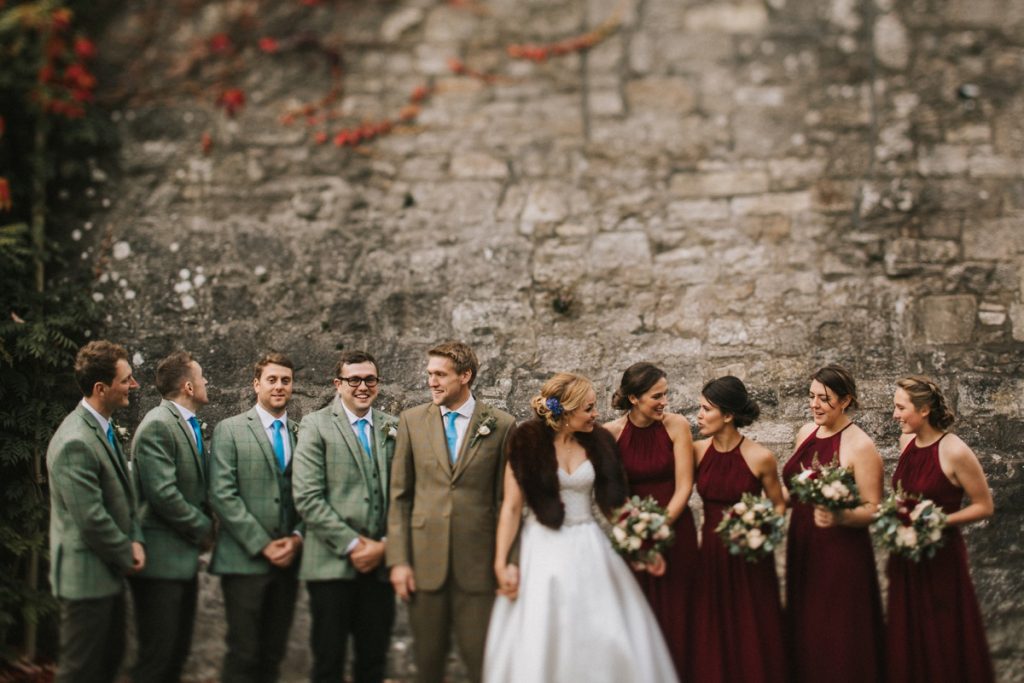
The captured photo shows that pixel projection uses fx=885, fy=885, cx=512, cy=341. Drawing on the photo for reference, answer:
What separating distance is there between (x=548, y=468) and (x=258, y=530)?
4.90 ft

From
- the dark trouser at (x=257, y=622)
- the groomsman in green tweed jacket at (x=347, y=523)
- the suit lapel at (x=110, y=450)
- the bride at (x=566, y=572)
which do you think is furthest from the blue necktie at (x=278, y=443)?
the bride at (x=566, y=572)

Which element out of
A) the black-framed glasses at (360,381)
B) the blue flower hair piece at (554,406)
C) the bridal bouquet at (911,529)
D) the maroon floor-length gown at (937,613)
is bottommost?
the maroon floor-length gown at (937,613)

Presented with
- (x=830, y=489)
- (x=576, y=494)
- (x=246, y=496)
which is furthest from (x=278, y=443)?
(x=830, y=489)

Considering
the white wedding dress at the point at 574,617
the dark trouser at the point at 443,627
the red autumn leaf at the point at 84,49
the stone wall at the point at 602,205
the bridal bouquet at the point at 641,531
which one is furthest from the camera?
the red autumn leaf at the point at 84,49

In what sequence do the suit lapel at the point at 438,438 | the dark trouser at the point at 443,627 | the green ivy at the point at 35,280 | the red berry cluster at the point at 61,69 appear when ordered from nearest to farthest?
the dark trouser at the point at 443,627
the suit lapel at the point at 438,438
the green ivy at the point at 35,280
the red berry cluster at the point at 61,69

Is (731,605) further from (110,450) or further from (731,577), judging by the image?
(110,450)

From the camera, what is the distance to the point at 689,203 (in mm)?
6402

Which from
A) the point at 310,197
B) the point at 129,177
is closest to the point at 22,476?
the point at 129,177

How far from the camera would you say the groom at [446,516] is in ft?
14.4

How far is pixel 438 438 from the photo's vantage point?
178 inches

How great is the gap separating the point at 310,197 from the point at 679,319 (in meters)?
2.86

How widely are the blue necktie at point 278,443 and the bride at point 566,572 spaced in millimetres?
1201

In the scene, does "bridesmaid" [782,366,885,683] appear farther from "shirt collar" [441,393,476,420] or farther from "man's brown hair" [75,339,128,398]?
"man's brown hair" [75,339,128,398]

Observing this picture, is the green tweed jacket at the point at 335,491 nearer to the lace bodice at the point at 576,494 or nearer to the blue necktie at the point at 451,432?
the blue necktie at the point at 451,432
